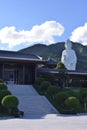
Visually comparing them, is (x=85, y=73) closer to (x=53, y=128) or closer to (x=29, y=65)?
(x=29, y=65)

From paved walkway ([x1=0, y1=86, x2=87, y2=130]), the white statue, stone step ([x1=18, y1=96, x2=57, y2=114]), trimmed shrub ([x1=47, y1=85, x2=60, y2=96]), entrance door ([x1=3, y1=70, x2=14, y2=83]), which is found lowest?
stone step ([x1=18, y1=96, x2=57, y2=114])

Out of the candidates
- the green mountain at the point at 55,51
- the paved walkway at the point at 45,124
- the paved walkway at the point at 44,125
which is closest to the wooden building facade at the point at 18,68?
the paved walkway at the point at 45,124

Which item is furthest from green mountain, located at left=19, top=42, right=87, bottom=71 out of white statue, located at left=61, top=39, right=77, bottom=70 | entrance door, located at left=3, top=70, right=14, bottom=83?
entrance door, located at left=3, top=70, right=14, bottom=83

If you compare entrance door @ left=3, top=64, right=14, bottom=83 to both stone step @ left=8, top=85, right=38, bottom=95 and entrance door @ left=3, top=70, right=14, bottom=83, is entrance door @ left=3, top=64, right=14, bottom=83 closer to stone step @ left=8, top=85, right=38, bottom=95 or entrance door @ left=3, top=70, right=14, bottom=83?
entrance door @ left=3, top=70, right=14, bottom=83

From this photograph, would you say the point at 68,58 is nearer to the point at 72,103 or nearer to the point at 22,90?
the point at 22,90

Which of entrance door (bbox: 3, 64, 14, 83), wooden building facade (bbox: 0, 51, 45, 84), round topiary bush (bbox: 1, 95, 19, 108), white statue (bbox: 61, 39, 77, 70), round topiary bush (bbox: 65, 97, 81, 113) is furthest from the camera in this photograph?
white statue (bbox: 61, 39, 77, 70)

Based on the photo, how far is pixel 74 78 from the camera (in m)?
41.2

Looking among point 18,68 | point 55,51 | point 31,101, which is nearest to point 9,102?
point 31,101

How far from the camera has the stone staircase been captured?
25.9 metres

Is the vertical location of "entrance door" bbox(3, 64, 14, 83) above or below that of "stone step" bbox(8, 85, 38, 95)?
above

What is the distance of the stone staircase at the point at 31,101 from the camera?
84.9 ft

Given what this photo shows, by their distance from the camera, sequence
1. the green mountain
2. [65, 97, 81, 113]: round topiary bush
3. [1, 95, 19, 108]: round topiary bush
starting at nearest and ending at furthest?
[1, 95, 19, 108]: round topiary bush, [65, 97, 81, 113]: round topiary bush, the green mountain

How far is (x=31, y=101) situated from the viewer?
94.0 ft

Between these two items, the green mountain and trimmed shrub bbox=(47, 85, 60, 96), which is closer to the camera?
trimmed shrub bbox=(47, 85, 60, 96)
